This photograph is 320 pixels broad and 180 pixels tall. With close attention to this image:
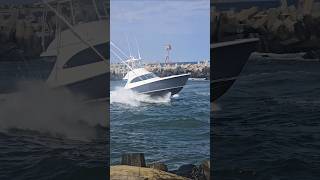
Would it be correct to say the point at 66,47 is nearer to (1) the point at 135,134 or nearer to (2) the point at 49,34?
(2) the point at 49,34

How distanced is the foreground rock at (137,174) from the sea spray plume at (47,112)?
43cm

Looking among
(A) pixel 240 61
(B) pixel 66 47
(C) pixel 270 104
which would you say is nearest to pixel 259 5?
(A) pixel 240 61

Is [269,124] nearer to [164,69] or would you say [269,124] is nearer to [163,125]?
[163,125]

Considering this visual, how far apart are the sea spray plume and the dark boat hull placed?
1267 millimetres

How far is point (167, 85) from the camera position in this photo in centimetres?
504

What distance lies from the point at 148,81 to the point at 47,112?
1.07m

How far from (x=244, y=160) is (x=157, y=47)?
4.70 ft

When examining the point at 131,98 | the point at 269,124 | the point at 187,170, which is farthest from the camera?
the point at 131,98

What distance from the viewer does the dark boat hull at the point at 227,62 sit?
192 inches

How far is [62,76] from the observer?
5.07 metres

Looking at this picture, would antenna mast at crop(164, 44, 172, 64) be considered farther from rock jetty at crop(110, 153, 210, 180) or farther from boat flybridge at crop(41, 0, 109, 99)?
rock jetty at crop(110, 153, 210, 180)

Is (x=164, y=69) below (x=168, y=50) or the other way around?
below

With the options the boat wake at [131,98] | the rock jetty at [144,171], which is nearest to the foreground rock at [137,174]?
the rock jetty at [144,171]

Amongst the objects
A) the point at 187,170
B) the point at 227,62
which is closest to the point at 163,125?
the point at 187,170
